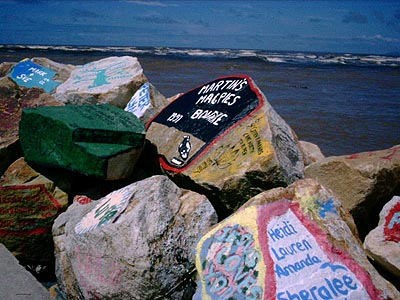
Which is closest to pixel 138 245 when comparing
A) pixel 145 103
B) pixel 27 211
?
pixel 27 211

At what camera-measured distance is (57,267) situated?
2.76 meters

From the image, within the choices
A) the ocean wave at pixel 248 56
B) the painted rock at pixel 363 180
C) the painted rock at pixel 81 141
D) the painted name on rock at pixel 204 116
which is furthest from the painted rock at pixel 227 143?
the ocean wave at pixel 248 56

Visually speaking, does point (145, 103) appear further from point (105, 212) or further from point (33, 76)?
point (33, 76)

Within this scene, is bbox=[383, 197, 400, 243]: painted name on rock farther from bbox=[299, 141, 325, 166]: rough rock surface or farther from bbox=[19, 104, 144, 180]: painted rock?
bbox=[19, 104, 144, 180]: painted rock

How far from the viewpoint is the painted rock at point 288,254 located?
2.02 meters

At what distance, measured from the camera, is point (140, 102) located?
4.30 m

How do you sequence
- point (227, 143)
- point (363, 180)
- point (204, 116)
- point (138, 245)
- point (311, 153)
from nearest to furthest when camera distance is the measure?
point (138, 245) → point (363, 180) → point (227, 143) → point (204, 116) → point (311, 153)

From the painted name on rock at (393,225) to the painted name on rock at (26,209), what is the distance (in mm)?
2152

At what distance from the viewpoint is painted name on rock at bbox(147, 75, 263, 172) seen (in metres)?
3.20

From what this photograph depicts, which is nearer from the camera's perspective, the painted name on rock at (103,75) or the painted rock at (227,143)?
the painted rock at (227,143)

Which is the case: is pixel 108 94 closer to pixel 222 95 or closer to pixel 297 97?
pixel 222 95

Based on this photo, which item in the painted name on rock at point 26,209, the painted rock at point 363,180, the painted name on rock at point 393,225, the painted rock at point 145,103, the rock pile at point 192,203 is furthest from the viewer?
the painted rock at point 145,103

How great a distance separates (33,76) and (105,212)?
3567 millimetres

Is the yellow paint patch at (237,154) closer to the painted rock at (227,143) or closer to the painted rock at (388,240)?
the painted rock at (227,143)
